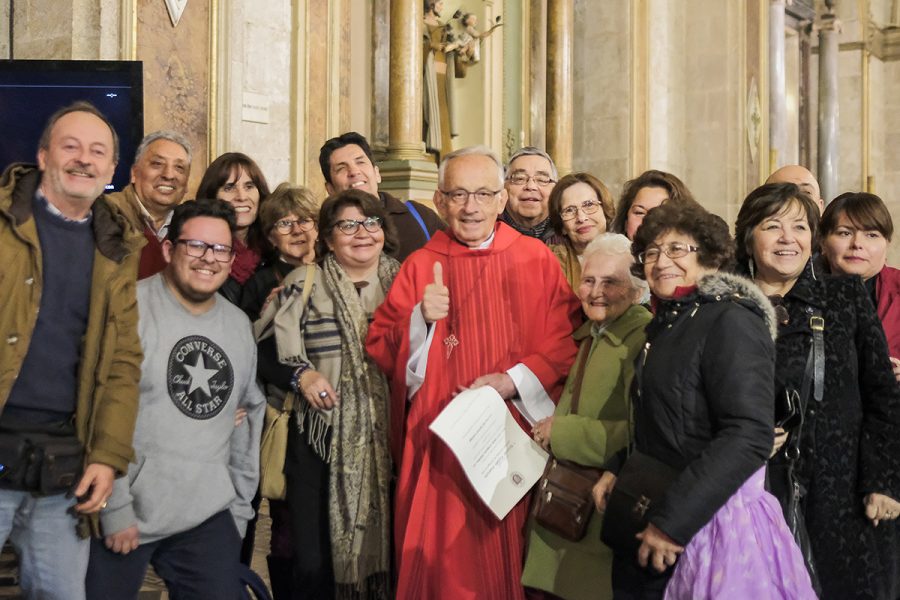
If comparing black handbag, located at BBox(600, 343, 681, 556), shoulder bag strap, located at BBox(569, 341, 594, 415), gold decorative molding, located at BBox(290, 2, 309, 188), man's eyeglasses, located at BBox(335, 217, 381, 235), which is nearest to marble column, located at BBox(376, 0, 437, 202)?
gold decorative molding, located at BBox(290, 2, 309, 188)

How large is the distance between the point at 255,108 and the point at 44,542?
15.3ft

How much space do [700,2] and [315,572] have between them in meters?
10.5

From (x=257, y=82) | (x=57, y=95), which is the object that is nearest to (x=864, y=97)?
(x=257, y=82)

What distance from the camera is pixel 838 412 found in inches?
125

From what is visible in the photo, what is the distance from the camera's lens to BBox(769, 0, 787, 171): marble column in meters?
14.1

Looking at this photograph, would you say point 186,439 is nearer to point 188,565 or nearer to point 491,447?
point 188,565

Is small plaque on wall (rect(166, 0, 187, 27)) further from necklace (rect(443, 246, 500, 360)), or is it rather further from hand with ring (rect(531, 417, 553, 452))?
hand with ring (rect(531, 417, 553, 452))

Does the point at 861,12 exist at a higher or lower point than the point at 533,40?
higher

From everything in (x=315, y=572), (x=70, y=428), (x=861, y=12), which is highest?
(x=861, y=12)

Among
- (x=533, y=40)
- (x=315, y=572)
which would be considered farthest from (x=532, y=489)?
(x=533, y=40)

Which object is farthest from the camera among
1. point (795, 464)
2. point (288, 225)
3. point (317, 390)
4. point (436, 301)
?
point (288, 225)

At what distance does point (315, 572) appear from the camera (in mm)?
3852

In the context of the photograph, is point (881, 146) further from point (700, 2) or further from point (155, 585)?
point (155, 585)

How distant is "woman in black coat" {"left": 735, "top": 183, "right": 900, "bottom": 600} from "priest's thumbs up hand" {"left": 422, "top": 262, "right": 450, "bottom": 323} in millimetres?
1048
